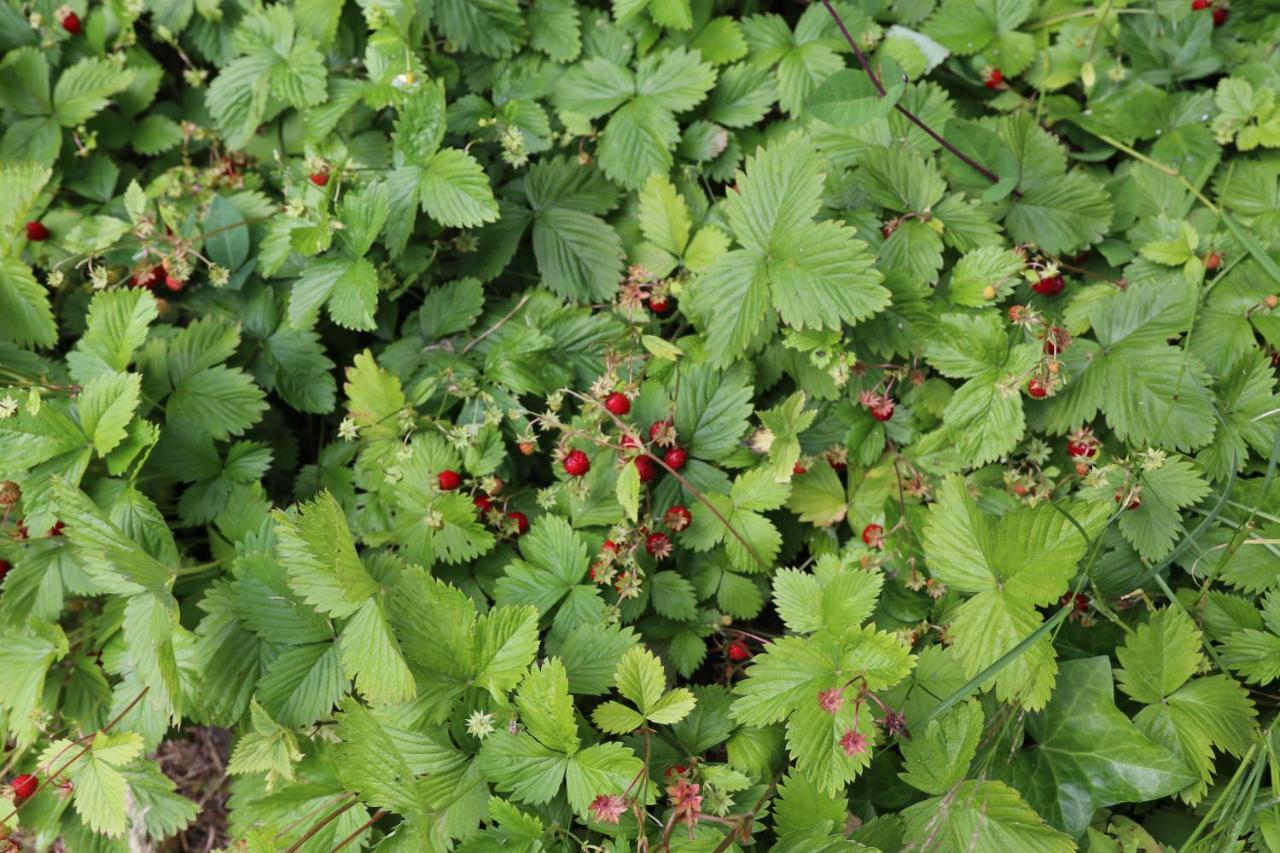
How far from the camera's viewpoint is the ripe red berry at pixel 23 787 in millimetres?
2279

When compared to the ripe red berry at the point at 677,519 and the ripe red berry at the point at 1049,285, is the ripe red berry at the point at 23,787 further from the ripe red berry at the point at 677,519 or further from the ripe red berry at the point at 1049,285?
the ripe red berry at the point at 1049,285

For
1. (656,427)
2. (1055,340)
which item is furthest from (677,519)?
(1055,340)

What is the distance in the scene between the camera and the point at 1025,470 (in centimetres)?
250

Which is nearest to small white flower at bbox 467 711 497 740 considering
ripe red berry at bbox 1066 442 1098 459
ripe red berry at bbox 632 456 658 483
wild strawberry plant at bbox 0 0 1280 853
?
wild strawberry plant at bbox 0 0 1280 853

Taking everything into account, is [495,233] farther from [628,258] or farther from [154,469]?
[154,469]

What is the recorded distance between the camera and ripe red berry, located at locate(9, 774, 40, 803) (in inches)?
89.7

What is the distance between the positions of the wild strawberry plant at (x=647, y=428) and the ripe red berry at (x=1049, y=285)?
0.05 metres

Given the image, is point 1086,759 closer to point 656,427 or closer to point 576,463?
point 656,427

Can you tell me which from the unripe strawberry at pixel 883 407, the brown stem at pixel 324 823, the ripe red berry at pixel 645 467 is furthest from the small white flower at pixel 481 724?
the unripe strawberry at pixel 883 407

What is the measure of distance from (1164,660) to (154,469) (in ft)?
9.08

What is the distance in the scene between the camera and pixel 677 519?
240 centimetres

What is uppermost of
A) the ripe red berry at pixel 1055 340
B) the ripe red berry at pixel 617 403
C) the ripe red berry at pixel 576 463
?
the ripe red berry at pixel 1055 340

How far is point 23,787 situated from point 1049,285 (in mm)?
3095

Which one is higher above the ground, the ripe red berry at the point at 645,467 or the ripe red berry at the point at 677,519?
the ripe red berry at the point at 645,467
